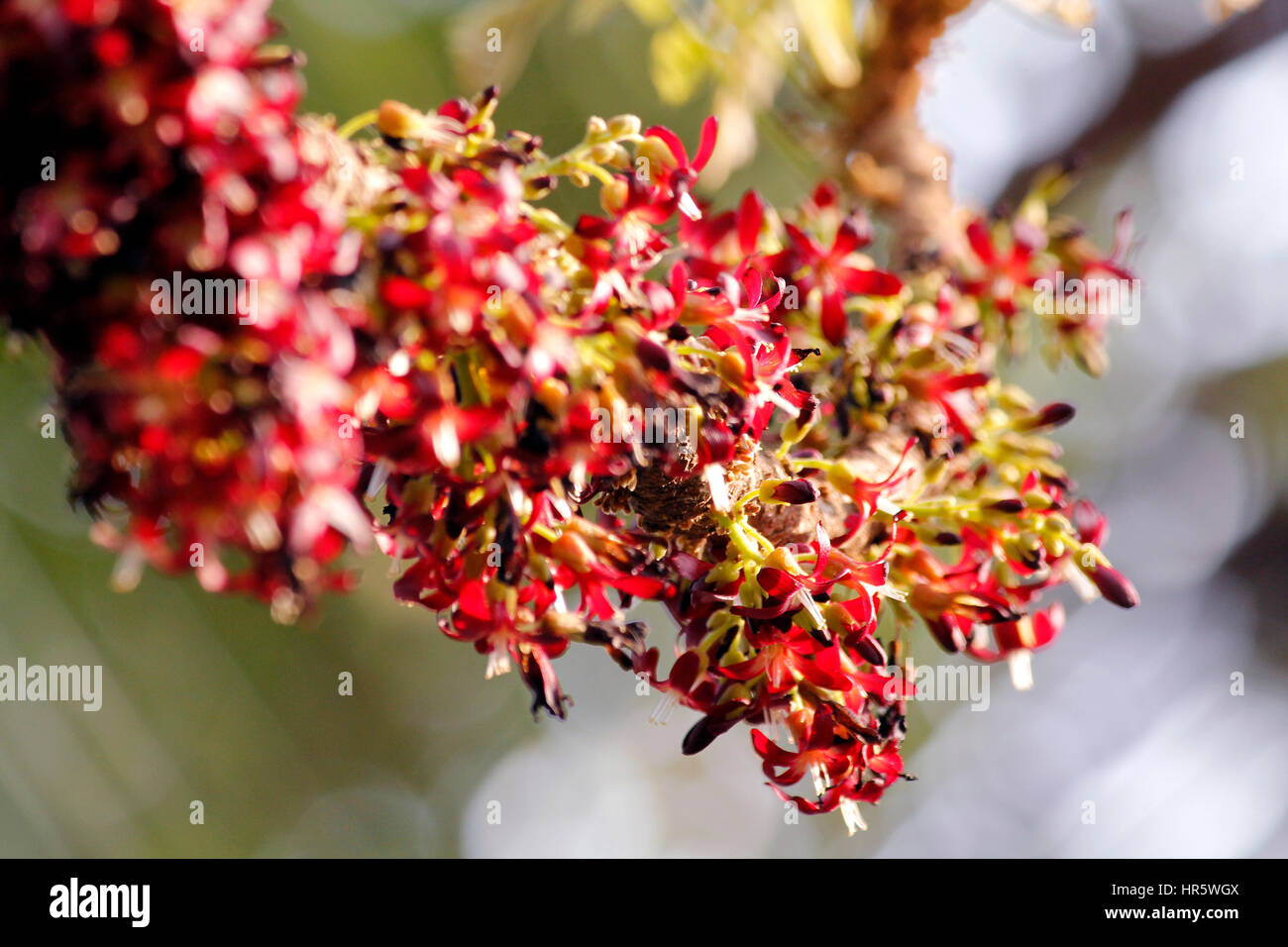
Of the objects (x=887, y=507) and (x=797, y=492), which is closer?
(x=797, y=492)

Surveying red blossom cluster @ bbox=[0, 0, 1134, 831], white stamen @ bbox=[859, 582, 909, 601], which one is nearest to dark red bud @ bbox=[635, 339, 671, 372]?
red blossom cluster @ bbox=[0, 0, 1134, 831]

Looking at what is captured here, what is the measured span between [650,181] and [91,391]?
1.65 ft

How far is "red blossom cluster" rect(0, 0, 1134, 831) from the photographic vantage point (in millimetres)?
554

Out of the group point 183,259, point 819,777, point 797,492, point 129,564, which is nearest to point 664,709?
point 819,777

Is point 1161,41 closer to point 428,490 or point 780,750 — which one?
point 780,750

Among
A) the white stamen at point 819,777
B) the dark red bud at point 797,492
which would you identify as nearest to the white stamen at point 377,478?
the dark red bud at point 797,492

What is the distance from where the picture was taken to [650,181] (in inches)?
34.2

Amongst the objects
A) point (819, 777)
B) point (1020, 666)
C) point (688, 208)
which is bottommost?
point (819, 777)

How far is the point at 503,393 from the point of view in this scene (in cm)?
67

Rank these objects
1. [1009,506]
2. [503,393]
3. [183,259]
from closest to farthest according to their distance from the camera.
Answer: [183,259]
[503,393]
[1009,506]

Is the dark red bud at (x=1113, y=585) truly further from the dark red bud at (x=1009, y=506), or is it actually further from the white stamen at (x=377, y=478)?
the white stamen at (x=377, y=478)

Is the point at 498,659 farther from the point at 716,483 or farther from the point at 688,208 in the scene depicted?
the point at 688,208

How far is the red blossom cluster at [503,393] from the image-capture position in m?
0.55

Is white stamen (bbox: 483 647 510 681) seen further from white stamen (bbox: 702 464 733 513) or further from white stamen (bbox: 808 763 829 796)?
white stamen (bbox: 808 763 829 796)
